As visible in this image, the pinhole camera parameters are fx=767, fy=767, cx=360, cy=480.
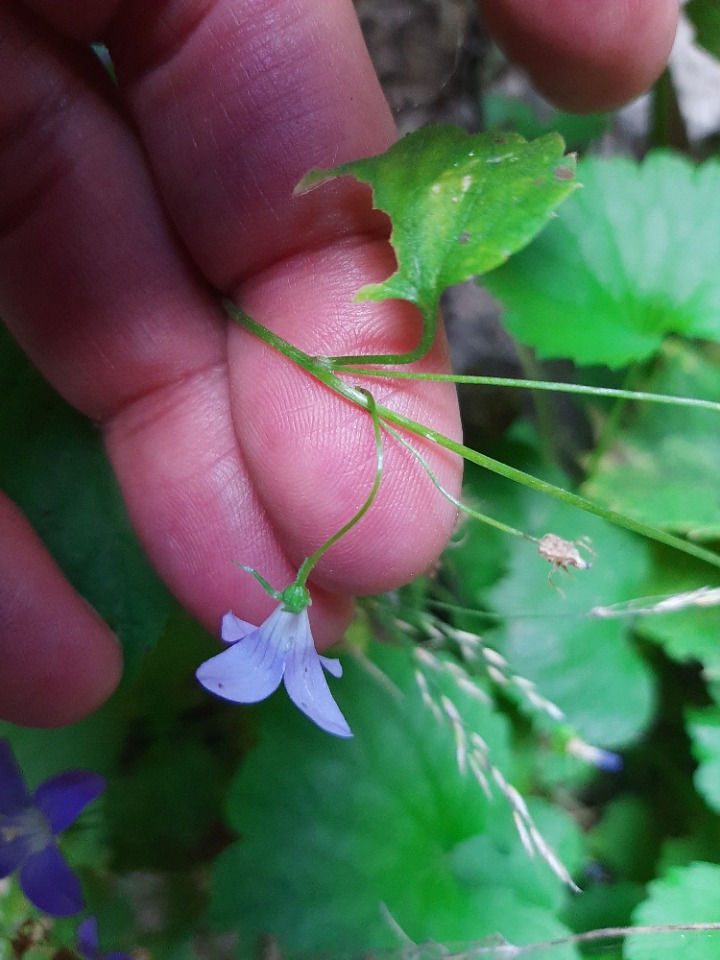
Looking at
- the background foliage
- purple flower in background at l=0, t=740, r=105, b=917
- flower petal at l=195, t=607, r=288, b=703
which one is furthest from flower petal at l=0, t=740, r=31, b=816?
flower petal at l=195, t=607, r=288, b=703

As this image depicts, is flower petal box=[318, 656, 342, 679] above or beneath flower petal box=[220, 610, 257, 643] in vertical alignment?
beneath

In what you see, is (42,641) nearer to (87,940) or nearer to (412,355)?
(87,940)

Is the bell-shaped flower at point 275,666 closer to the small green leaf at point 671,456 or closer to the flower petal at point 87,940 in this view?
the flower petal at point 87,940

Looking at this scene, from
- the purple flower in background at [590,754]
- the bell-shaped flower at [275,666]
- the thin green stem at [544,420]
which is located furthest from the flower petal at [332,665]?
the thin green stem at [544,420]

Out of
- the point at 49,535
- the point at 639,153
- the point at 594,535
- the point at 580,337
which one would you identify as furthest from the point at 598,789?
the point at 639,153

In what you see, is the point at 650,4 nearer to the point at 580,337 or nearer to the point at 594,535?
the point at 580,337

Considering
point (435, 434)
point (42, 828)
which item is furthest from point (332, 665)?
point (42, 828)

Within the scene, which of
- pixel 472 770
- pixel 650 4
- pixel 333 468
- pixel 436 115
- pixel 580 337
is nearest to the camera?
pixel 333 468

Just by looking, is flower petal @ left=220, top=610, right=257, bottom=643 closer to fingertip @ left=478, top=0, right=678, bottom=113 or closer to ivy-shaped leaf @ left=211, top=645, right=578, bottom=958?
ivy-shaped leaf @ left=211, top=645, right=578, bottom=958
